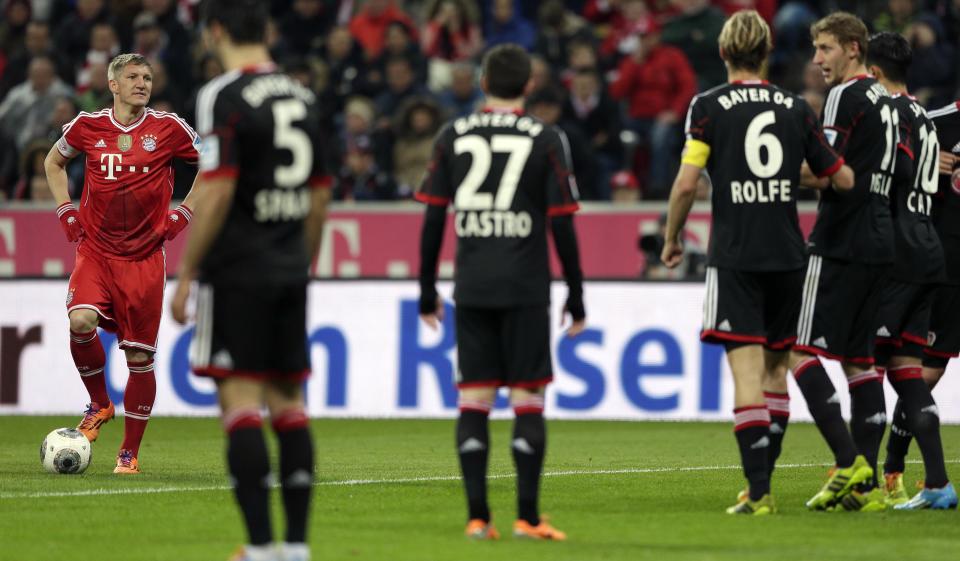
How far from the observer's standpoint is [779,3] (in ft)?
75.2

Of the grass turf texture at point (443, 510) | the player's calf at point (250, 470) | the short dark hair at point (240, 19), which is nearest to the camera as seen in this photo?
the player's calf at point (250, 470)

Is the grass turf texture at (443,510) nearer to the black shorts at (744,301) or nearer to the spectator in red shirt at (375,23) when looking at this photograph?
the black shorts at (744,301)

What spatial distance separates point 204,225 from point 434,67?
615 inches

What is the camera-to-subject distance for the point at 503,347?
7.94 m

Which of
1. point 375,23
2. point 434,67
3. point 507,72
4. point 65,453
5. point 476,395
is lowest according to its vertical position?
point 65,453

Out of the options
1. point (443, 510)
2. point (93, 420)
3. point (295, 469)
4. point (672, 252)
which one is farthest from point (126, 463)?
point (295, 469)

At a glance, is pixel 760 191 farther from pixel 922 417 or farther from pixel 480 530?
pixel 480 530

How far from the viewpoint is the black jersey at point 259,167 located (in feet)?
22.5

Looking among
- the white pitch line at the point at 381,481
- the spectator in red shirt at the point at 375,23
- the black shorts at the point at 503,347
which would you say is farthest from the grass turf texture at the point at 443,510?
the spectator in red shirt at the point at 375,23

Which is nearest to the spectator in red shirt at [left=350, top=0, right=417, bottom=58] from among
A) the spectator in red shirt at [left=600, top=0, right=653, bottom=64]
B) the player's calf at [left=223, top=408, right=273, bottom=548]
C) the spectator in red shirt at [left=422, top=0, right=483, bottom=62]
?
the spectator in red shirt at [left=422, top=0, right=483, bottom=62]

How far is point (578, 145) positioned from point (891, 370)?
992 cm

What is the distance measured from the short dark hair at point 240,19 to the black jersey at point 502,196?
4.02 feet

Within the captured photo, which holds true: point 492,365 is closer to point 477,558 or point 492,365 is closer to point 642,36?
point 477,558

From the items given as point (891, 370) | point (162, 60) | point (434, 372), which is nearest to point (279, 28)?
point (162, 60)
